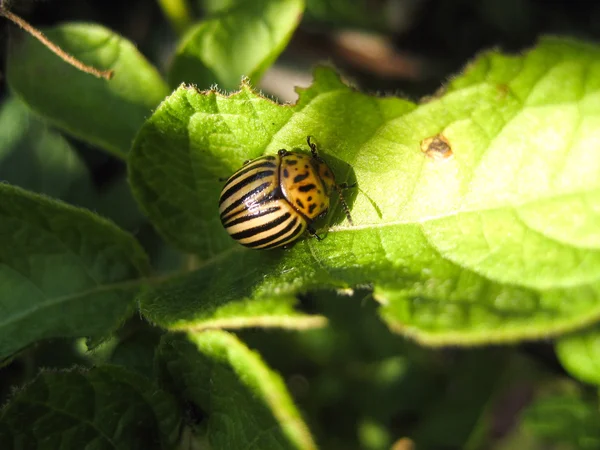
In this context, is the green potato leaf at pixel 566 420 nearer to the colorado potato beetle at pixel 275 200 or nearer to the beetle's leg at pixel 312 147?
the colorado potato beetle at pixel 275 200

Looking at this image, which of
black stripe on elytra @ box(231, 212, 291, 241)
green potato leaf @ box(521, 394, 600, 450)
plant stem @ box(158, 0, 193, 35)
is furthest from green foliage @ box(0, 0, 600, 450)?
green potato leaf @ box(521, 394, 600, 450)

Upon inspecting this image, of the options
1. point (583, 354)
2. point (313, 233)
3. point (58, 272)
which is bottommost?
point (583, 354)

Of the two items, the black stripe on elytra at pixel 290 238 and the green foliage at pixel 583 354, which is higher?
the black stripe on elytra at pixel 290 238

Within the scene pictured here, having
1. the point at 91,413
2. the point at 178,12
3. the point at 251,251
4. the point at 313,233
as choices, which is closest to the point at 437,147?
the point at 313,233

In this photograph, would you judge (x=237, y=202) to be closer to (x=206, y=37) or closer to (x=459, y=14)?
(x=206, y=37)

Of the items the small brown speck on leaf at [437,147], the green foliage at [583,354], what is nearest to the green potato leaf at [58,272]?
the small brown speck on leaf at [437,147]

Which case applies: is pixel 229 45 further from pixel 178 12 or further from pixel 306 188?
pixel 306 188

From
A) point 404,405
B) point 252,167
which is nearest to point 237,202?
point 252,167
